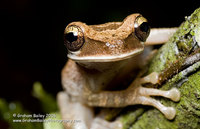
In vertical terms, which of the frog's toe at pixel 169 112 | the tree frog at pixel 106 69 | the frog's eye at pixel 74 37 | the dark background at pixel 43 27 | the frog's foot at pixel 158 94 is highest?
the dark background at pixel 43 27

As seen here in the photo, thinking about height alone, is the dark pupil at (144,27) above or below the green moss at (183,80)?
above

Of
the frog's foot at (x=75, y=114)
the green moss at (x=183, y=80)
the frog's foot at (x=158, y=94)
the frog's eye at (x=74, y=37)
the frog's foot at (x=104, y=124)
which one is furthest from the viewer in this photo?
the frog's foot at (x=75, y=114)

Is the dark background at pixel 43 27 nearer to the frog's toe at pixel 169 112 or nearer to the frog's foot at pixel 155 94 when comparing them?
the frog's foot at pixel 155 94

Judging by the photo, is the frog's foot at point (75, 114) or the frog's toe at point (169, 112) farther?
the frog's foot at point (75, 114)

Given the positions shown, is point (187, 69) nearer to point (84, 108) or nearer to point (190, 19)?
point (190, 19)

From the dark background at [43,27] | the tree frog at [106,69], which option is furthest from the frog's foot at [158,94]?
the dark background at [43,27]

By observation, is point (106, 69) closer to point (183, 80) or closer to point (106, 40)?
point (106, 40)

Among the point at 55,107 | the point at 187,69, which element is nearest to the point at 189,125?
the point at 187,69
